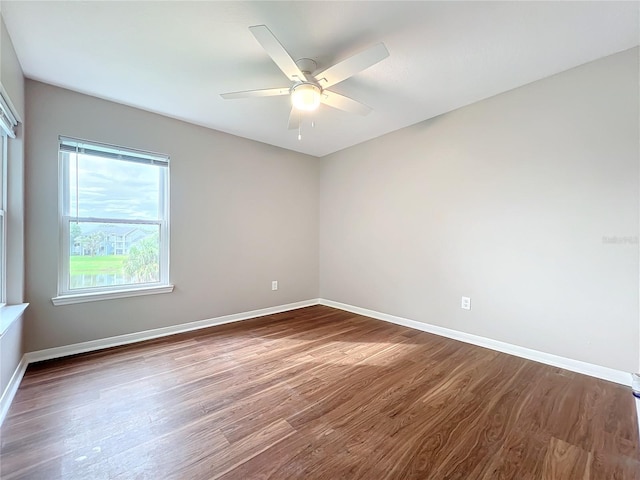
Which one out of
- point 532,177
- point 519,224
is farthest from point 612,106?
point 519,224

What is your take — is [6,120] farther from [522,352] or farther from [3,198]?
[522,352]

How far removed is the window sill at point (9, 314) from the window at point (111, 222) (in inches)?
13.9

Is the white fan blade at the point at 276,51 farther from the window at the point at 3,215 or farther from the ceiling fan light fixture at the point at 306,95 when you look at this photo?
the window at the point at 3,215

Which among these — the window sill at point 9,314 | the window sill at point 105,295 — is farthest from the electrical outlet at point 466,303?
the window sill at point 9,314

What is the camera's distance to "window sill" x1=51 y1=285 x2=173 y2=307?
255 centimetres

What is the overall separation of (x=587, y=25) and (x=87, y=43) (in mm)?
3386

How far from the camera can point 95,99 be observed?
2697 mm

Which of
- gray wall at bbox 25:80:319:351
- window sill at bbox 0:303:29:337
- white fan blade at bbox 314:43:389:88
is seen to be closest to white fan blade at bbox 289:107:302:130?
white fan blade at bbox 314:43:389:88

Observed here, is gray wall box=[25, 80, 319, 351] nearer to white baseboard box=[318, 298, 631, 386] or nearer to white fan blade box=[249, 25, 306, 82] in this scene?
white baseboard box=[318, 298, 631, 386]

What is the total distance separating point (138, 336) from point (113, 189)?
5.06 ft

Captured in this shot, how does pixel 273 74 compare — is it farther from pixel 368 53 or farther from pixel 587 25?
pixel 587 25

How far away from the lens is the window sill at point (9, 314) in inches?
68.8

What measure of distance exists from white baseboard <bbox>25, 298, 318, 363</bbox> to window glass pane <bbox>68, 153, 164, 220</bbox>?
1.23 metres

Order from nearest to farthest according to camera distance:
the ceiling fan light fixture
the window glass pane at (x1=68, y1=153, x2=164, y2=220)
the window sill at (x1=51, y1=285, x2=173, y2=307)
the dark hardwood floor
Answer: the dark hardwood floor < the ceiling fan light fixture < the window sill at (x1=51, y1=285, x2=173, y2=307) < the window glass pane at (x1=68, y1=153, x2=164, y2=220)
